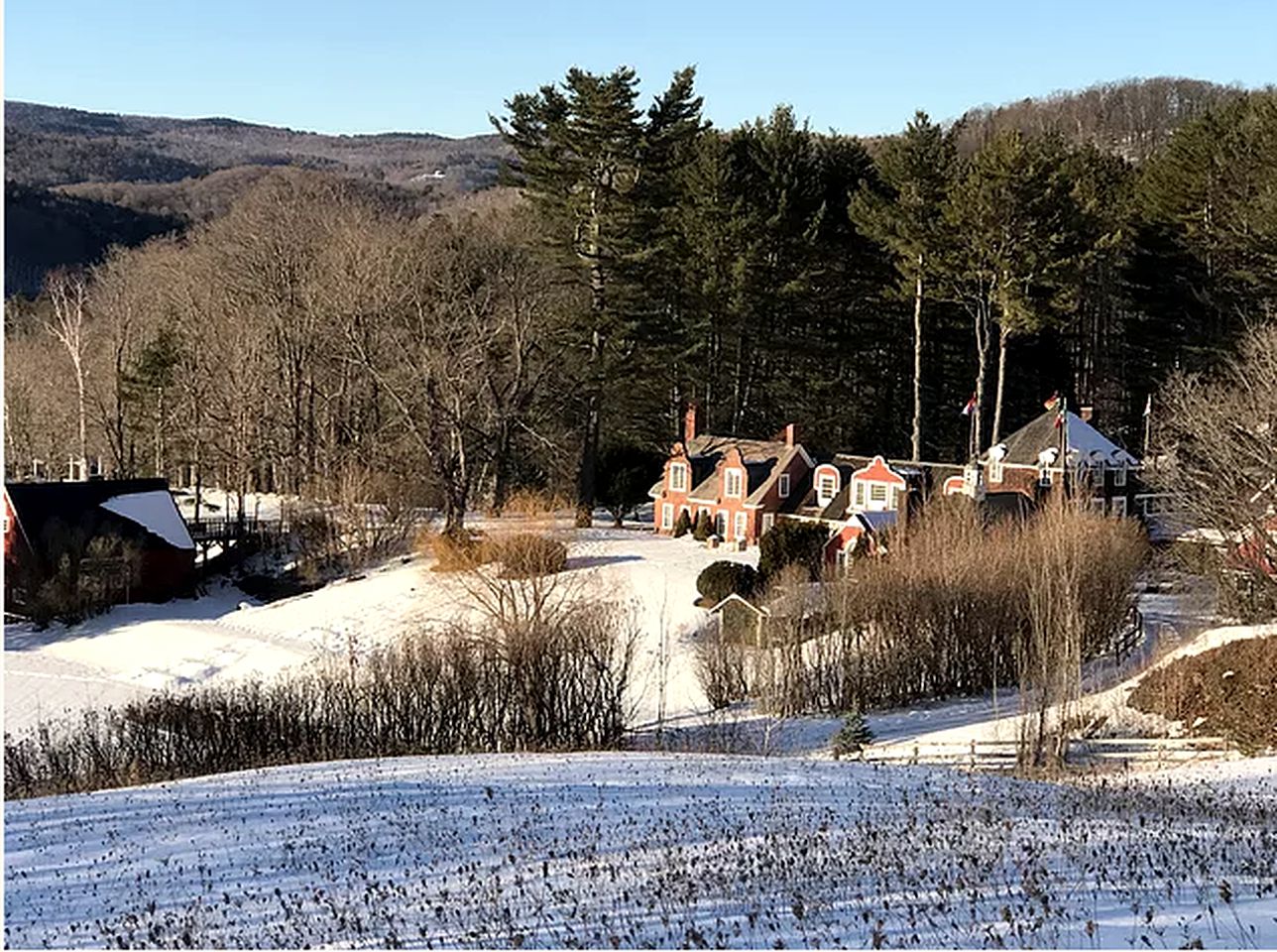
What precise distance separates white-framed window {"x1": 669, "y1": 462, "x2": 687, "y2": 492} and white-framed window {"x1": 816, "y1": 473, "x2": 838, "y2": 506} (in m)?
4.42

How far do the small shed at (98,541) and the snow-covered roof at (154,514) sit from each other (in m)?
0.03

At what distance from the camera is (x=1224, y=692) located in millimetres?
22969

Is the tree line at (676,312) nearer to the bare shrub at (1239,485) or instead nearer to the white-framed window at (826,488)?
the white-framed window at (826,488)

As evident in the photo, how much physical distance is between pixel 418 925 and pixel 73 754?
1355 centimetres

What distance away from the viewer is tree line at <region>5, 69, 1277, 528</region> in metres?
41.6

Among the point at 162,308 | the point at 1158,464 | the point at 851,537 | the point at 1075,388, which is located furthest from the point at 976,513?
the point at 162,308

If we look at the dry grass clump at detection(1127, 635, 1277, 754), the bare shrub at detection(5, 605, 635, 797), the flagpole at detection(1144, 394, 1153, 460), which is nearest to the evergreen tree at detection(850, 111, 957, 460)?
the flagpole at detection(1144, 394, 1153, 460)

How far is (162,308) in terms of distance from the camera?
186 feet

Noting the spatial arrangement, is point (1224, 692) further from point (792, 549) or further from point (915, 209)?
point (915, 209)

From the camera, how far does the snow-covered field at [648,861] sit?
33.2 feet

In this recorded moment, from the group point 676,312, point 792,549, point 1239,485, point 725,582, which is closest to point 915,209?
point 676,312

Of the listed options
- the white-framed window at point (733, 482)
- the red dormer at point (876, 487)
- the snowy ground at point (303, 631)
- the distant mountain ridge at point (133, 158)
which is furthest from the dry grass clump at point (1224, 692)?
the distant mountain ridge at point (133, 158)

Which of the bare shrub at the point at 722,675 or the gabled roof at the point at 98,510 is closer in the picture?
the bare shrub at the point at 722,675

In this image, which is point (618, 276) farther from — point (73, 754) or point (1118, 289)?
point (73, 754)
